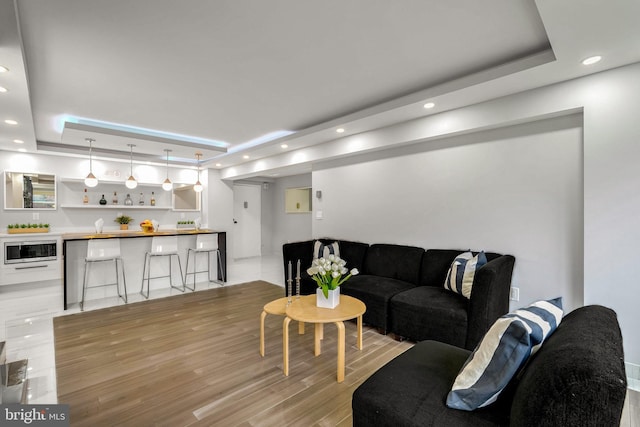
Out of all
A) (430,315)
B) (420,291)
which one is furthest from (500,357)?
(420,291)

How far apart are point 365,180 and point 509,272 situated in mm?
2286

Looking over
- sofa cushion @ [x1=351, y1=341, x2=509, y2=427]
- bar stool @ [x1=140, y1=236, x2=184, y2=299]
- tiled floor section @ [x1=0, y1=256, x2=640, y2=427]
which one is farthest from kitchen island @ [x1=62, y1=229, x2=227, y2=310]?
sofa cushion @ [x1=351, y1=341, x2=509, y2=427]

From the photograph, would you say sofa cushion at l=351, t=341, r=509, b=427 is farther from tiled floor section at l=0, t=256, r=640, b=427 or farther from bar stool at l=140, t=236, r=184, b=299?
bar stool at l=140, t=236, r=184, b=299

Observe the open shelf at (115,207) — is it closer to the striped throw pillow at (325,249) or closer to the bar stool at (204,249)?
the bar stool at (204,249)

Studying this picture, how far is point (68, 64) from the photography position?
2.52 m

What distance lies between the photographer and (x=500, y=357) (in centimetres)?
122

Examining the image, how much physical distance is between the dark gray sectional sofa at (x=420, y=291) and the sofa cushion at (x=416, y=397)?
3.01 feet

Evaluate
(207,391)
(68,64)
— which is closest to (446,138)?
(207,391)

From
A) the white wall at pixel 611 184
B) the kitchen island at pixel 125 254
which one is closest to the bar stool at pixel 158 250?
the kitchen island at pixel 125 254

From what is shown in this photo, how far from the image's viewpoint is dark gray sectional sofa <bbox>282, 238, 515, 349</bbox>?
2543 millimetres

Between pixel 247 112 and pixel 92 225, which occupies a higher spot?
pixel 247 112

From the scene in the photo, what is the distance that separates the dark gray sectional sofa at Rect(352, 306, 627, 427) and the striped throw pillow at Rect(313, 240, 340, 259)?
8.78 ft

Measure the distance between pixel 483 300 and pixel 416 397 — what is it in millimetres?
1469

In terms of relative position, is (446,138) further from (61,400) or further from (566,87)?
(61,400)
